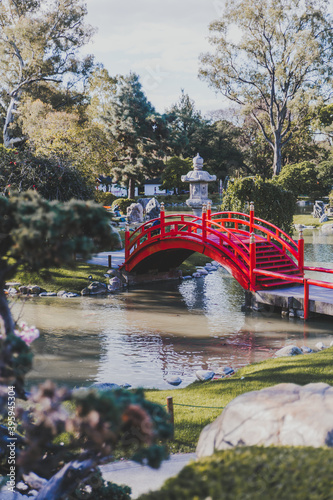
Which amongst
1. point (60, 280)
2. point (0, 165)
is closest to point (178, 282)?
point (60, 280)

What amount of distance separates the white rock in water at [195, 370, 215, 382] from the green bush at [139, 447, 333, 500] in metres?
5.17

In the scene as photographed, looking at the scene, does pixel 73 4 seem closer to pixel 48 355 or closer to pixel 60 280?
pixel 60 280

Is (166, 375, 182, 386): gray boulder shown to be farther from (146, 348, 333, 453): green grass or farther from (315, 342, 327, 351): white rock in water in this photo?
(315, 342, 327, 351): white rock in water

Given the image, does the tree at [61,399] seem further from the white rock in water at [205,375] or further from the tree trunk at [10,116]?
the tree trunk at [10,116]

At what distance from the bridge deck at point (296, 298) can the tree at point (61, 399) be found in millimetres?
8723

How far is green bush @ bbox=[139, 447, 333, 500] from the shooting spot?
255 cm

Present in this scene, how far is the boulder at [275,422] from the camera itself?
10.6 feet

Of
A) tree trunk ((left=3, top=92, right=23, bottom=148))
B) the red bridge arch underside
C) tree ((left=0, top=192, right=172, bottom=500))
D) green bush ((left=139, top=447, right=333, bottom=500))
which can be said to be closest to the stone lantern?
the red bridge arch underside

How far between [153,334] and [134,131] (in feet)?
99.9

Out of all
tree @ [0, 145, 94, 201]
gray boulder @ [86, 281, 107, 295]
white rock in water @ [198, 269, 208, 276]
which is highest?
tree @ [0, 145, 94, 201]

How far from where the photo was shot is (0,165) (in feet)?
55.6

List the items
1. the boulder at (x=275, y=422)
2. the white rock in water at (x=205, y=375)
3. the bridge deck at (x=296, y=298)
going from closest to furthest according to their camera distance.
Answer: the boulder at (x=275, y=422)
the white rock in water at (x=205, y=375)
the bridge deck at (x=296, y=298)

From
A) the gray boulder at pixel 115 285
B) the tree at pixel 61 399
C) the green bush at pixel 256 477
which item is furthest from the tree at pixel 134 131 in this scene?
the green bush at pixel 256 477

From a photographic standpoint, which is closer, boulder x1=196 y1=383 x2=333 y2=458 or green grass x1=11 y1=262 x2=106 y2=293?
boulder x1=196 y1=383 x2=333 y2=458
